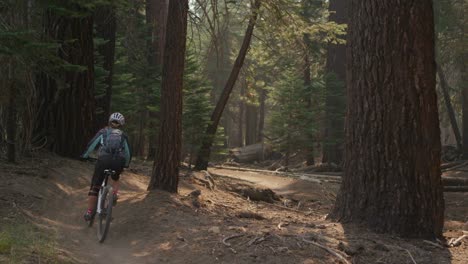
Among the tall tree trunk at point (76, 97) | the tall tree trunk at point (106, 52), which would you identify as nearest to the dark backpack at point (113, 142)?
the tall tree trunk at point (76, 97)

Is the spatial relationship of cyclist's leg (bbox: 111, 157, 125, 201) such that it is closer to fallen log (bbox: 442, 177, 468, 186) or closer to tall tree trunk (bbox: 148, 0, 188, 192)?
tall tree trunk (bbox: 148, 0, 188, 192)

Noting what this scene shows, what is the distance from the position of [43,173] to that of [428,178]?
25.3 feet

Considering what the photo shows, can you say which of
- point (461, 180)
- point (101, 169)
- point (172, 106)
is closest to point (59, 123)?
point (172, 106)

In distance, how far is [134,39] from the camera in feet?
52.3

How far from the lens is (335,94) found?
2459 cm

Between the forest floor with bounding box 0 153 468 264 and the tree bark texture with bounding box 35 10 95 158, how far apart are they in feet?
2.26

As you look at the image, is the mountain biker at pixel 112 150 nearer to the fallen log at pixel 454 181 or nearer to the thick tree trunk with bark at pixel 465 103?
the fallen log at pixel 454 181

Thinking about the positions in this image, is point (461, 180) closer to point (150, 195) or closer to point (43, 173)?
point (150, 195)

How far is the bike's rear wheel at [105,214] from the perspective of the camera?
7.50 meters

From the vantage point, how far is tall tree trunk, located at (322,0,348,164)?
2414 cm

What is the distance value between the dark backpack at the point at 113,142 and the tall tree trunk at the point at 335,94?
17.0 meters

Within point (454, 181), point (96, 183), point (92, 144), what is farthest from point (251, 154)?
point (92, 144)

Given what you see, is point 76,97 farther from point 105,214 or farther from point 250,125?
point 250,125

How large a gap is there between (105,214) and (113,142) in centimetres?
115
